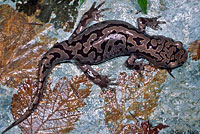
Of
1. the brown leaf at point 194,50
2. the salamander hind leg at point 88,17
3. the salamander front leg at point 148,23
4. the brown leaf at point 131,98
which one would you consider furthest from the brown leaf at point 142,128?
the salamander hind leg at point 88,17

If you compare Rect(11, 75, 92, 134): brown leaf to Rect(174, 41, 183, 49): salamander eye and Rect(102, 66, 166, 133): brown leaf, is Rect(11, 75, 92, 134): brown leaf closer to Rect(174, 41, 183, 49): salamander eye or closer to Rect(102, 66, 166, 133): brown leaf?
Rect(102, 66, 166, 133): brown leaf

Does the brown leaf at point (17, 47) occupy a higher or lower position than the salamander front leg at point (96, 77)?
higher

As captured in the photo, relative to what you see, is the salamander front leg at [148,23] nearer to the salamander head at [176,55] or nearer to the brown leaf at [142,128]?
the salamander head at [176,55]

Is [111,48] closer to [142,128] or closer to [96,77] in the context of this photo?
[96,77]

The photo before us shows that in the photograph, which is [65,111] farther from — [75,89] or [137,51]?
[137,51]

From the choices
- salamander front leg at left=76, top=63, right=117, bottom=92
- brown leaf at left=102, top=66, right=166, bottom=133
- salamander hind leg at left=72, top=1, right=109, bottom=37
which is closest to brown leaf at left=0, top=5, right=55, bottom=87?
salamander hind leg at left=72, top=1, right=109, bottom=37
